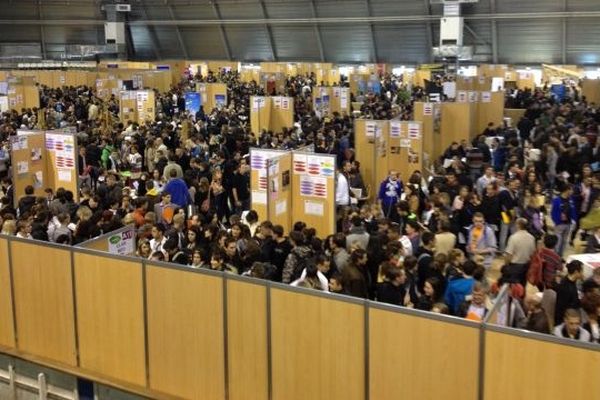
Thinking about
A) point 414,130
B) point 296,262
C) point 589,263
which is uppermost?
point 414,130

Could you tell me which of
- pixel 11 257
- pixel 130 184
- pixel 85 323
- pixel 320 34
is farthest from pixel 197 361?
pixel 320 34

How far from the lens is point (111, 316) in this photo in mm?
6855

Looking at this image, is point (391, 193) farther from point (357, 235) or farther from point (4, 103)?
point (4, 103)

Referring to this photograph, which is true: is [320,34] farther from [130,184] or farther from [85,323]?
[85,323]

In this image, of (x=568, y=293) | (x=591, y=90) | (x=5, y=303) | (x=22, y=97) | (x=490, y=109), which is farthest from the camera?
(x=591, y=90)

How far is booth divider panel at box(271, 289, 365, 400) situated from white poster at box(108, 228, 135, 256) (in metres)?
2.39

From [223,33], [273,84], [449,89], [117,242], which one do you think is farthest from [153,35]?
[117,242]

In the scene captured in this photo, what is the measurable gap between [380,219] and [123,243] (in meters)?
3.37

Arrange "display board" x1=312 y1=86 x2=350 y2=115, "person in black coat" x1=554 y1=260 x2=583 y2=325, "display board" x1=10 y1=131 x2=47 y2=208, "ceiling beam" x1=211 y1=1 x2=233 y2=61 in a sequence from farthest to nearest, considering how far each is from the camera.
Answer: "ceiling beam" x1=211 y1=1 x2=233 y2=61
"display board" x1=312 y1=86 x2=350 y2=115
"display board" x1=10 y1=131 x2=47 y2=208
"person in black coat" x1=554 y1=260 x2=583 y2=325

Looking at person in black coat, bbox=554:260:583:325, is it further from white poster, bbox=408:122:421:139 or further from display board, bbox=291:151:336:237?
white poster, bbox=408:122:421:139

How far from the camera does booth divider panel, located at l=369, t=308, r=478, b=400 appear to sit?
514 centimetres

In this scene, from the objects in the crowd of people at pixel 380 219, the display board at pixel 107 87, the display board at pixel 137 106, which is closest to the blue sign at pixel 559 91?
the crowd of people at pixel 380 219

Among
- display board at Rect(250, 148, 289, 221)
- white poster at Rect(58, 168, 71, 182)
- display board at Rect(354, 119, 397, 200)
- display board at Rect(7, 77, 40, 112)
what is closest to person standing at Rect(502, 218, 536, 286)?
display board at Rect(250, 148, 289, 221)

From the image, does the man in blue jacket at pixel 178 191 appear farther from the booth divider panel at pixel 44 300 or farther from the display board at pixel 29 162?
the booth divider panel at pixel 44 300
